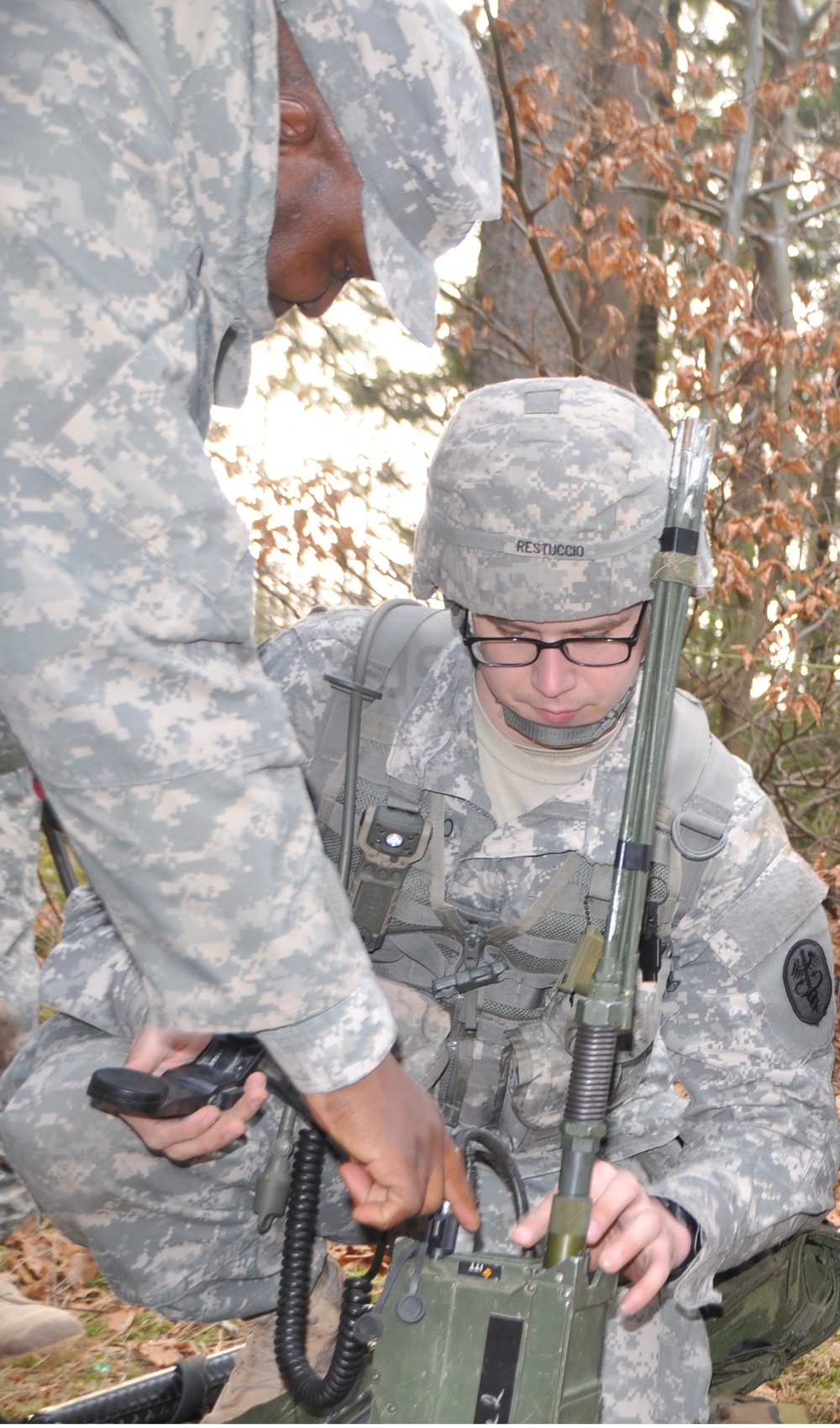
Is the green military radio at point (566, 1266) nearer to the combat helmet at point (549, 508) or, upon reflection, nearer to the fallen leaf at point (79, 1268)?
the combat helmet at point (549, 508)

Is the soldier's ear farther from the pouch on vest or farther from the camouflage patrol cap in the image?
the pouch on vest

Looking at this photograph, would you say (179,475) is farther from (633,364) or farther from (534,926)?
(633,364)

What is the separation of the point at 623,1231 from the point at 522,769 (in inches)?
45.2

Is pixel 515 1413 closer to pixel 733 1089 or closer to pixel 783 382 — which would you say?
pixel 733 1089

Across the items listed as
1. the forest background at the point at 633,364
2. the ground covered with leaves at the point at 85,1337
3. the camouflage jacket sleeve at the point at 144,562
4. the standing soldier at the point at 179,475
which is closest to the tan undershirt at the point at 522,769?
the standing soldier at the point at 179,475

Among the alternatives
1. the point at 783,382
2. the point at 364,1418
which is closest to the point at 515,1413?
the point at 364,1418

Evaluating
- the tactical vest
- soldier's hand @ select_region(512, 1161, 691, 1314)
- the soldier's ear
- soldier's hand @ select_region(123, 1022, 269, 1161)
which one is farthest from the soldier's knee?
the soldier's ear

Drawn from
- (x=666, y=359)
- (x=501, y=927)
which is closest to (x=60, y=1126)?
(x=501, y=927)

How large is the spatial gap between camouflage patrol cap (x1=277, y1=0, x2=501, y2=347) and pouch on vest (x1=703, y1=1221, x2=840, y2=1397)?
2172 millimetres

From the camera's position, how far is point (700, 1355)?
314 centimetres

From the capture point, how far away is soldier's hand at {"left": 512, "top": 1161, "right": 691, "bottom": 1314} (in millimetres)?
2326

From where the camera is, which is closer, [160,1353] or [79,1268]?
[160,1353]

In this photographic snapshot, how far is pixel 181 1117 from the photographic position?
8.84 feet

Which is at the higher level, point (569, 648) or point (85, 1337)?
point (569, 648)
